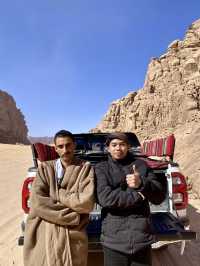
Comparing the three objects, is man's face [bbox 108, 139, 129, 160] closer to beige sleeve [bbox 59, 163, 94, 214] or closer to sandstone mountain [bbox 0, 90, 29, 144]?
beige sleeve [bbox 59, 163, 94, 214]

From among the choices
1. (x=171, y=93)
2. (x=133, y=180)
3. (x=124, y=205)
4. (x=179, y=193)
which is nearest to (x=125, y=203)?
(x=124, y=205)

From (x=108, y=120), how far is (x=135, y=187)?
175 ft

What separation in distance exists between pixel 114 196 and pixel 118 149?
0.39 meters

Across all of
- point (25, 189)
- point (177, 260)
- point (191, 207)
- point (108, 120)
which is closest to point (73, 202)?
point (25, 189)

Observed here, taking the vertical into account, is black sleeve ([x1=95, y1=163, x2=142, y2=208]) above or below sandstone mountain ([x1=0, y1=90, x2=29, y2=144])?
below

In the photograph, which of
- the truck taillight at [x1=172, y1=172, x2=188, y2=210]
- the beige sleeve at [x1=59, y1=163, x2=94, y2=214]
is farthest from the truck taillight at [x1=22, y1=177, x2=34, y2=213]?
the truck taillight at [x1=172, y1=172, x2=188, y2=210]

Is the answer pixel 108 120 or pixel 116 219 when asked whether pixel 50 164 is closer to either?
pixel 116 219

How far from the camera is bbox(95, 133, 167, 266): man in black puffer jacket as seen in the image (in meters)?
2.47

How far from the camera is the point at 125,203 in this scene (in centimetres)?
244

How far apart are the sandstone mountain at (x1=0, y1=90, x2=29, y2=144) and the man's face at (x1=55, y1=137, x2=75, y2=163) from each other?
82.0m

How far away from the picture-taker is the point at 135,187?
8.00 feet

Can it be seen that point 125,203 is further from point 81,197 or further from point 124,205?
point 81,197

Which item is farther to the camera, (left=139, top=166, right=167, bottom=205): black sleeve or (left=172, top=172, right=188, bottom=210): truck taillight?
(left=172, top=172, right=188, bottom=210): truck taillight

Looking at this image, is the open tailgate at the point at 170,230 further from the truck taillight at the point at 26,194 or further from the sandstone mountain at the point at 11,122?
the sandstone mountain at the point at 11,122
